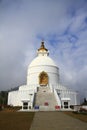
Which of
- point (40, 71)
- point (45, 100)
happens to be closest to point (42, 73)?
point (40, 71)

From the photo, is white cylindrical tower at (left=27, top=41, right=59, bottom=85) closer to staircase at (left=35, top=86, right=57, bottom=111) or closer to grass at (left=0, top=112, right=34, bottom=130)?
staircase at (left=35, top=86, right=57, bottom=111)

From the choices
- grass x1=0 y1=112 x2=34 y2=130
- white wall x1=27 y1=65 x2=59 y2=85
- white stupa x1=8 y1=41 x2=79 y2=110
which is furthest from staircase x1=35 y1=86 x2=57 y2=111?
grass x1=0 y1=112 x2=34 y2=130

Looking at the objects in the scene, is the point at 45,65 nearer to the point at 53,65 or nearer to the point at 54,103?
the point at 53,65

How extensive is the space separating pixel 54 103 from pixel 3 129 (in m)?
33.2

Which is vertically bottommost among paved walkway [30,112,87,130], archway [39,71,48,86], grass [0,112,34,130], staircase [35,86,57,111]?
grass [0,112,34,130]

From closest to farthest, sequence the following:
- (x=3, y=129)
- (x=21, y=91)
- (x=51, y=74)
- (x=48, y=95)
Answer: (x=3, y=129), (x=48, y=95), (x=21, y=91), (x=51, y=74)

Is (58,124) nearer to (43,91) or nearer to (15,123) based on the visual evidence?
(15,123)

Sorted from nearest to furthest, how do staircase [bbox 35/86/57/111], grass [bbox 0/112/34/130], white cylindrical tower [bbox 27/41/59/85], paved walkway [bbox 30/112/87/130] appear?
paved walkway [bbox 30/112/87/130], grass [bbox 0/112/34/130], staircase [bbox 35/86/57/111], white cylindrical tower [bbox 27/41/59/85]

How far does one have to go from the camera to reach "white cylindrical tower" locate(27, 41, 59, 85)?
2269 inches

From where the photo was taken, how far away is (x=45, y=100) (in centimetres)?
4662

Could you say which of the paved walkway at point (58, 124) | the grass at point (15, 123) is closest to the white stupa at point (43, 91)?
the grass at point (15, 123)

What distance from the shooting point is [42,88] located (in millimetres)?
53219

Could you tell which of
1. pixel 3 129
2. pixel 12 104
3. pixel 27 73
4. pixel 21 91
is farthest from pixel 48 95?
pixel 3 129

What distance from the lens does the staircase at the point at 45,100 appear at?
44069 millimetres
